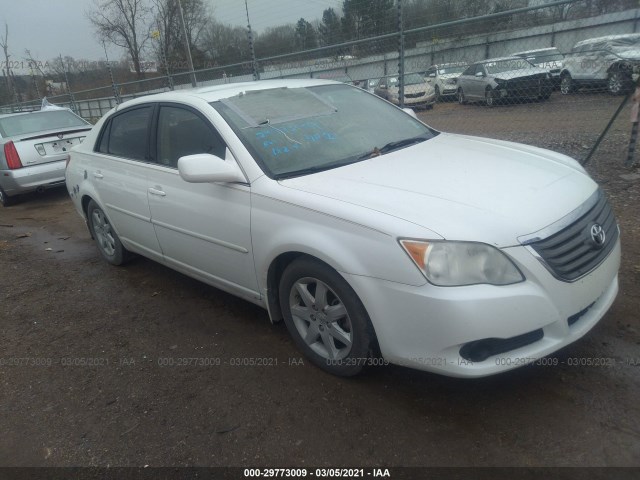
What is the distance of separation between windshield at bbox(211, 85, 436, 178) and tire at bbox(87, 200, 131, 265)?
6.69ft

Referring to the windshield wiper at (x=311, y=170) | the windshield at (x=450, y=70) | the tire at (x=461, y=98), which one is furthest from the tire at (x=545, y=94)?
the windshield wiper at (x=311, y=170)

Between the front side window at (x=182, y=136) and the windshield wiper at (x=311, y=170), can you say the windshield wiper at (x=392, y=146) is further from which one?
the front side window at (x=182, y=136)

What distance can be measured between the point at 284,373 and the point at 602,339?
1880mm

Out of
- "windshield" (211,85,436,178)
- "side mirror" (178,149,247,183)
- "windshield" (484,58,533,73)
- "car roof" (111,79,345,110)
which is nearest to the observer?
"side mirror" (178,149,247,183)

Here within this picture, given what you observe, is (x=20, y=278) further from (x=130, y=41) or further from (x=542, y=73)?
(x=130, y=41)

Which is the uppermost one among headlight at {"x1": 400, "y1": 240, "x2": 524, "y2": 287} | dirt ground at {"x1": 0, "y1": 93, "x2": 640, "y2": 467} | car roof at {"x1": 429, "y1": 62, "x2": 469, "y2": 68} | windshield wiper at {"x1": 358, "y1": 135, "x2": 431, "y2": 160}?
car roof at {"x1": 429, "y1": 62, "x2": 469, "y2": 68}

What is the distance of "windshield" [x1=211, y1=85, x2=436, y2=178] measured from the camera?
9.94 ft

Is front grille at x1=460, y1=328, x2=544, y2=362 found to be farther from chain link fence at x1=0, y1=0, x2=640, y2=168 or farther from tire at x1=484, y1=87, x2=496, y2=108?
tire at x1=484, y1=87, x2=496, y2=108

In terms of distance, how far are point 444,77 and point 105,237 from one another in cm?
718

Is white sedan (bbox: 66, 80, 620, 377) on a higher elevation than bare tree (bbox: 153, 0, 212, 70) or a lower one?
lower

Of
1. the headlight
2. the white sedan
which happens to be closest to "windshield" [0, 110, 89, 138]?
the white sedan

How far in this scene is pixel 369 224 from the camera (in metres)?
2.32

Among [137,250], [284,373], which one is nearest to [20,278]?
[137,250]

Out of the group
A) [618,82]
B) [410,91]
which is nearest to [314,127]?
[618,82]
